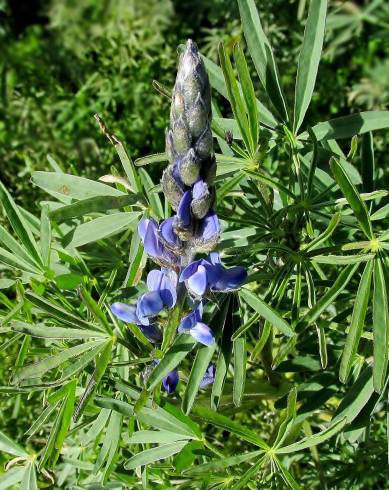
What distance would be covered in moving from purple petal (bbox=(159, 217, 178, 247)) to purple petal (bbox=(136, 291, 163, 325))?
9 cm

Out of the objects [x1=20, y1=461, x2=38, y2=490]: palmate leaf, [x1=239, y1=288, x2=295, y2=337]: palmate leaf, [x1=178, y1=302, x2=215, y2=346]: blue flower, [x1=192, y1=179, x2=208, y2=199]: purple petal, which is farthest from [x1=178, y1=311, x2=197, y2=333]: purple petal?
[x1=20, y1=461, x2=38, y2=490]: palmate leaf

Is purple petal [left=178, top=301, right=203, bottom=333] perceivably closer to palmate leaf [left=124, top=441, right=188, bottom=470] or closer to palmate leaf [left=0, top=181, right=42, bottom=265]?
palmate leaf [left=124, top=441, right=188, bottom=470]

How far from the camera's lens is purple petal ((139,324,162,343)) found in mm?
1304

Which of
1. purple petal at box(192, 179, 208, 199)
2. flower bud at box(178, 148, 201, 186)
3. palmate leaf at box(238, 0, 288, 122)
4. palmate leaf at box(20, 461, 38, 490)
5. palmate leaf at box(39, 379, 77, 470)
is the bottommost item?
palmate leaf at box(20, 461, 38, 490)

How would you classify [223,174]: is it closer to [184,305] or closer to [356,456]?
[184,305]

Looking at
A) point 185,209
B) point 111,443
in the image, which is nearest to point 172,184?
point 185,209

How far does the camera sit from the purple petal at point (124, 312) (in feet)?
3.98

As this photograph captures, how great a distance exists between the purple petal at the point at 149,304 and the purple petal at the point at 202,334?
0.07 m

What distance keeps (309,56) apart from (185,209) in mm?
434

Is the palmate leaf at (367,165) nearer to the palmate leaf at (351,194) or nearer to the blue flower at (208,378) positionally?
the palmate leaf at (351,194)

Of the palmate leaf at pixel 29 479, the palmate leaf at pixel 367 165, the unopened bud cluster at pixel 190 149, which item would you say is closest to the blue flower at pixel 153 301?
the unopened bud cluster at pixel 190 149

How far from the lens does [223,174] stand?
131cm

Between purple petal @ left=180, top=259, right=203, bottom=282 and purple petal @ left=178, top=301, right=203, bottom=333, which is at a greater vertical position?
purple petal @ left=180, top=259, right=203, bottom=282

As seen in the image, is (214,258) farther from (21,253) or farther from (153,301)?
(21,253)
